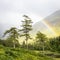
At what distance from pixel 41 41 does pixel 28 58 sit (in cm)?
4765

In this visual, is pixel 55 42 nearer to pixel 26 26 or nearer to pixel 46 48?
pixel 46 48

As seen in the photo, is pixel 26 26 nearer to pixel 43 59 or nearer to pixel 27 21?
pixel 27 21

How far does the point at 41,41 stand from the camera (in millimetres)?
72500

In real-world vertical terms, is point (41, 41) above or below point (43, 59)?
above

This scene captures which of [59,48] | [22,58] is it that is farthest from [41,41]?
[22,58]

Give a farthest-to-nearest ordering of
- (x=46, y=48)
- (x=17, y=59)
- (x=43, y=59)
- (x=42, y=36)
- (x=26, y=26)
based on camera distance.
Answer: (x=46, y=48)
(x=42, y=36)
(x=26, y=26)
(x=43, y=59)
(x=17, y=59)

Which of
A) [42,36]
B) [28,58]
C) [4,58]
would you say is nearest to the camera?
[4,58]

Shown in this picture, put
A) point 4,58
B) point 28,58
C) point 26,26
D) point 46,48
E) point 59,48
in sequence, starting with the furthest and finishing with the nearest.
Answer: point 46,48, point 59,48, point 26,26, point 28,58, point 4,58

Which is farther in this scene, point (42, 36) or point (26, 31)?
point (42, 36)

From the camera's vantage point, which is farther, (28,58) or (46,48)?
(46,48)

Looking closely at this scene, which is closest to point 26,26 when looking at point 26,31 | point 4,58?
point 26,31

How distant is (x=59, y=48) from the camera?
3120 inches

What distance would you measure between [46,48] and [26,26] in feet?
129

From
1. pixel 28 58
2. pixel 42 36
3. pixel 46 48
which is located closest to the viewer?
pixel 28 58
